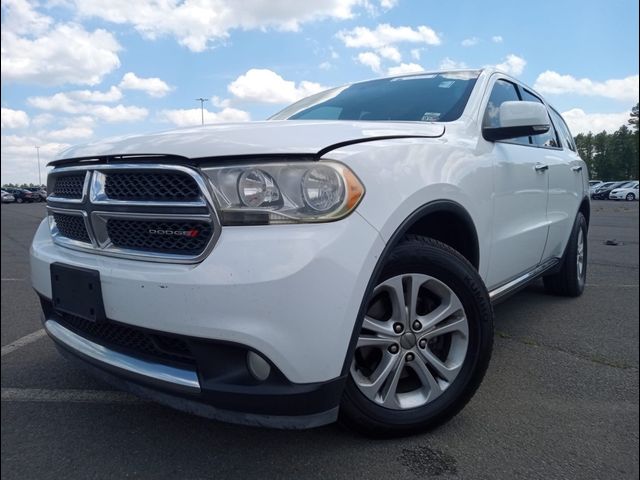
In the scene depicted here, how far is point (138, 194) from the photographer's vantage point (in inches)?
69.6

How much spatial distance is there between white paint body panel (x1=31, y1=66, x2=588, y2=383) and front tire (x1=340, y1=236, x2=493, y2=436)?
225 millimetres

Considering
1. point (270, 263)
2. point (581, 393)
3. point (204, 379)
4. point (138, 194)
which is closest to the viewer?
point (270, 263)

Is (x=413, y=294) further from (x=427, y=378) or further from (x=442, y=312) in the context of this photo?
(x=427, y=378)

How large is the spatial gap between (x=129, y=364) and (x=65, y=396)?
904 millimetres

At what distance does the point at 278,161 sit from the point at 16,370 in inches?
83.5

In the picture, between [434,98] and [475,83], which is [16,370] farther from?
[475,83]

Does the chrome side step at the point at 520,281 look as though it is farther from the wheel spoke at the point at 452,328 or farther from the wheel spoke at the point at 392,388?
the wheel spoke at the point at 392,388

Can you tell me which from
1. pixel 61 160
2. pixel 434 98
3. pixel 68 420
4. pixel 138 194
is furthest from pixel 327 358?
pixel 434 98

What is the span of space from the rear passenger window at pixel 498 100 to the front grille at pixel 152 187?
5.68 feet

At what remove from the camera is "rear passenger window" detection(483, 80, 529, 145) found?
8.98ft

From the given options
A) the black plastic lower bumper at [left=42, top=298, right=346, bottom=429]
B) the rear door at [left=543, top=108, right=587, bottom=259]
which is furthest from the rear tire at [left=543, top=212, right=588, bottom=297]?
the black plastic lower bumper at [left=42, top=298, right=346, bottom=429]

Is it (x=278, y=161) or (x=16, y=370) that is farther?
(x=16, y=370)

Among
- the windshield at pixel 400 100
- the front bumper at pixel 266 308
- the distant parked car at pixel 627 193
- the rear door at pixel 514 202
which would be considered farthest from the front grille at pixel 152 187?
the distant parked car at pixel 627 193

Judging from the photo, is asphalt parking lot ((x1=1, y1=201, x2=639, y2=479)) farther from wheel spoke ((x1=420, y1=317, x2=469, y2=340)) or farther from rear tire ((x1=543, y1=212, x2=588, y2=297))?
rear tire ((x1=543, y1=212, x2=588, y2=297))
